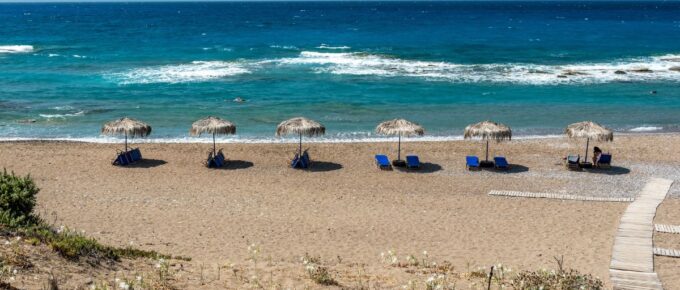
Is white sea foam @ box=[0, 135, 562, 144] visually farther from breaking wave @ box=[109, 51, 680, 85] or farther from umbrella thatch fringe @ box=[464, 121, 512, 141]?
breaking wave @ box=[109, 51, 680, 85]

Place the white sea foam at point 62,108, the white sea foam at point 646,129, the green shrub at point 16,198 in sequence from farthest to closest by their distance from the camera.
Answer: the white sea foam at point 62,108, the white sea foam at point 646,129, the green shrub at point 16,198

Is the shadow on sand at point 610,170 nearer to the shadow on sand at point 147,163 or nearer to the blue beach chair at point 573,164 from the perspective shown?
the blue beach chair at point 573,164

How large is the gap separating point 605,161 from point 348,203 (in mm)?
9188

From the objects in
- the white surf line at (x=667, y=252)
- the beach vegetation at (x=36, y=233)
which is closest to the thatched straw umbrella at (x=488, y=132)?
the white surf line at (x=667, y=252)

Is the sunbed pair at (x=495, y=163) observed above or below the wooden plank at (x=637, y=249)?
above

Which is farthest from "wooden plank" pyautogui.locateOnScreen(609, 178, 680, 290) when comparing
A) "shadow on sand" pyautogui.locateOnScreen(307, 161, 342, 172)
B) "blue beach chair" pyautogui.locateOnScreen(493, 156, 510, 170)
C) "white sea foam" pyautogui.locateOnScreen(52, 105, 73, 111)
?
"white sea foam" pyautogui.locateOnScreen(52, 105, 73, 111)

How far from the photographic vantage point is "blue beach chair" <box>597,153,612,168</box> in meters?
21.2

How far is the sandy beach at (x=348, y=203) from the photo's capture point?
13.9 m

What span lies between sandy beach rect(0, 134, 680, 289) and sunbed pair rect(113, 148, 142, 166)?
30 centimetres

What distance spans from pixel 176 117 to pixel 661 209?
2101 cm

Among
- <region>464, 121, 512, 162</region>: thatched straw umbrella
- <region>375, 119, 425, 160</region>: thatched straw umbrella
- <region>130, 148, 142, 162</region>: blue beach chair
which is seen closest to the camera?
<region>464, 121, 512, 162</region>: thatched straw umbrella

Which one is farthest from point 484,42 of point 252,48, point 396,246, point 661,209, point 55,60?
point 396,246

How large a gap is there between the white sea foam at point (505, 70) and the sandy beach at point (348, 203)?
1606 cm

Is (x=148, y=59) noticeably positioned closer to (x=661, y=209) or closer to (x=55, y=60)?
(x=55, y=60)
